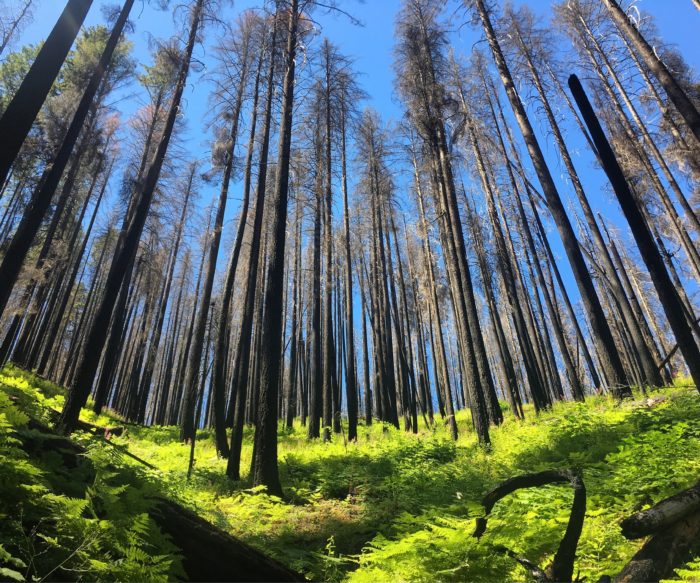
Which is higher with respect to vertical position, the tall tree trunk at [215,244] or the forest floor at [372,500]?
the tall tree trunk at [215,244]

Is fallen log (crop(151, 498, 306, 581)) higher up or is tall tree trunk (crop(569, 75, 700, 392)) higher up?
tall tree trunk (crop(569, 75, 700, 392))

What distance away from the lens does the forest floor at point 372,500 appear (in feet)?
7.29

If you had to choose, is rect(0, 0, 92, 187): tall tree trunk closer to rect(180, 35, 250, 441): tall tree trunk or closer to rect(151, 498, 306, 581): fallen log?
rect(151, 498, 306, 581): fallen log

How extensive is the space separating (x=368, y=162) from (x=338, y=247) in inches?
178

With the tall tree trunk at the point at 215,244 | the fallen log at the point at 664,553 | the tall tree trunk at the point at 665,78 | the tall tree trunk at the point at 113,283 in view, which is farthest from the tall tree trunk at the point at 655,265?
the tall tree trunk at the point at 215,244

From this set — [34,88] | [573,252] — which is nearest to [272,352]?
[34,88]

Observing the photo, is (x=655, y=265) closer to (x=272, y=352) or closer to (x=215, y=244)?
(x=272, y=352)

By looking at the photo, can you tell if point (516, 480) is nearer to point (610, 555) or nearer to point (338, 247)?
point (610, 555)

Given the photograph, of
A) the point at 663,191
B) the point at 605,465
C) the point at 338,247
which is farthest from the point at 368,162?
the point at 605,465

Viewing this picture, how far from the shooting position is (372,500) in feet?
22.9

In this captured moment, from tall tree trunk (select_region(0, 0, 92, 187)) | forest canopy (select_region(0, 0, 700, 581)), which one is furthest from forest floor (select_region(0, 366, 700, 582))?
tall tree trunk (select_region(0, 0, 92, 187))

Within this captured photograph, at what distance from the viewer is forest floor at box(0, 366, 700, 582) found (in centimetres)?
222

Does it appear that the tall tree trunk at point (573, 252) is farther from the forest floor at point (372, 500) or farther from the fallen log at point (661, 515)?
the fallen log at point (661, 515)

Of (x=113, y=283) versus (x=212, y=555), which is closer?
(x=212, y=555)
